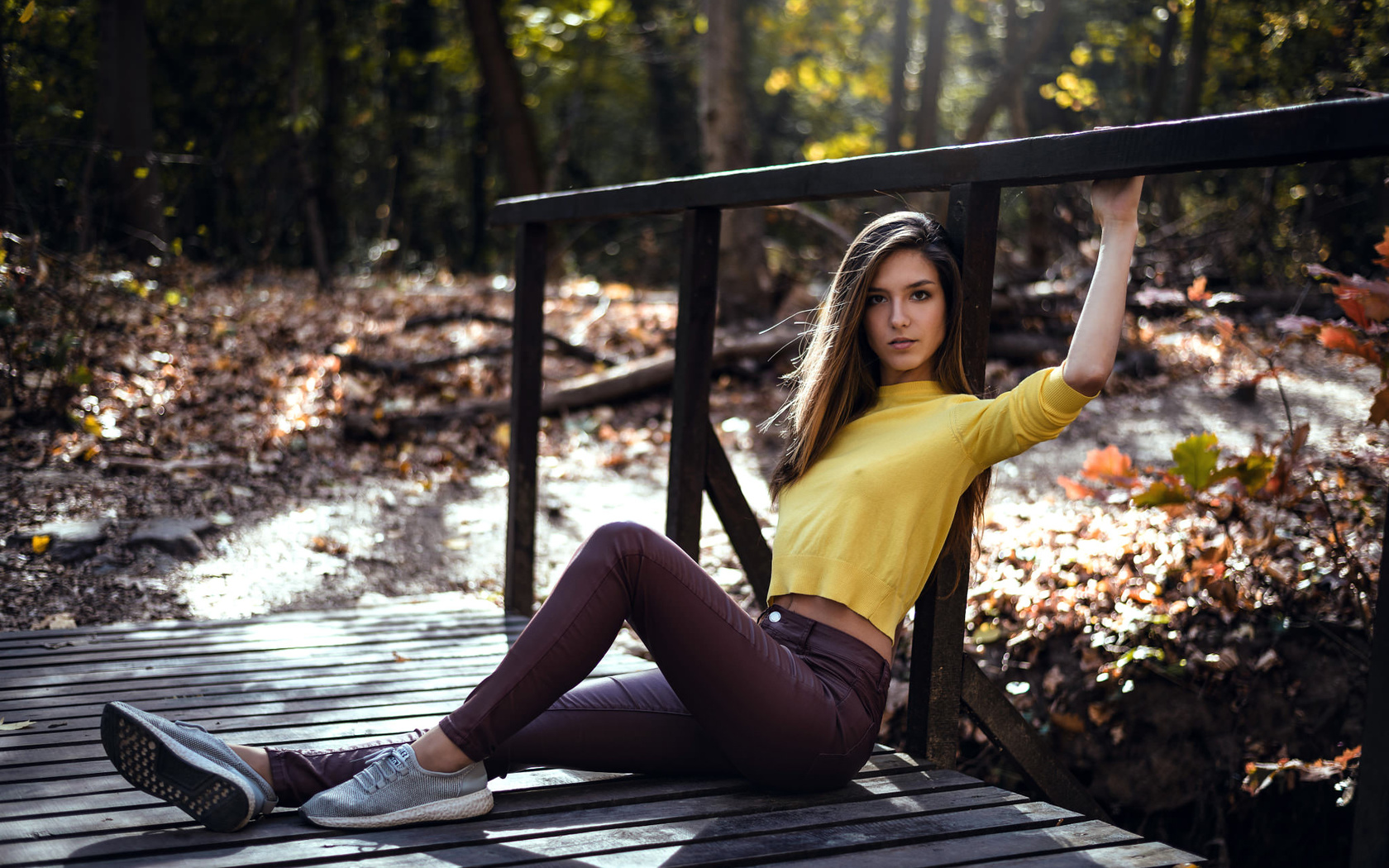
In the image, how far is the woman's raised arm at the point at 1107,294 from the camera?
215 cm

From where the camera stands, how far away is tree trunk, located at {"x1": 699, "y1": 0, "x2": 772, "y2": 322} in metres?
9.77

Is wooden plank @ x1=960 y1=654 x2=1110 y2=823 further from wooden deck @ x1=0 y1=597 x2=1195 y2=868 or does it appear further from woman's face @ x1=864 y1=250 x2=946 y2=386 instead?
woman's face @ x1=864 y1=250 x2=946 y2=386

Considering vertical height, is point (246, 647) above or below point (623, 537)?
below

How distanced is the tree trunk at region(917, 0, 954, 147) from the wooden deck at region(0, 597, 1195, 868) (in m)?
9.90

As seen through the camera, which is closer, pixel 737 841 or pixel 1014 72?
pixel 737 841

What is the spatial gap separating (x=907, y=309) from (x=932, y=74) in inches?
411

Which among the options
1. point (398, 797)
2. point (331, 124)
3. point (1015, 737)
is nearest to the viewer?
point (398, 797)

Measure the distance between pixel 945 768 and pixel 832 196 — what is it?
146 centimetres

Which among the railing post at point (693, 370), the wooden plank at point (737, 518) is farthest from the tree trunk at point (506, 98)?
the wooden plank at point (737, 518)

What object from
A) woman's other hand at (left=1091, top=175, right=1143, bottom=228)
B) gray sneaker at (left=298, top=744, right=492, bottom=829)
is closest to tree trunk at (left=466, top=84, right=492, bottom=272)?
gray sneaker at (left=298, top=744, right=492, bottom=829)

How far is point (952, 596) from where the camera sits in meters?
2.63

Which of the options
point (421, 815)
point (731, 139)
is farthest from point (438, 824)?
point (731, 139)

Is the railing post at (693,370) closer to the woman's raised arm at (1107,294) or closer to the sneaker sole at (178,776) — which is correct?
the woman's raised arm at (1107,294)

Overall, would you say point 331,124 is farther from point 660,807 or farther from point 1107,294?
point 1107,294
